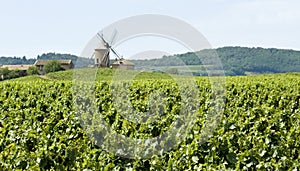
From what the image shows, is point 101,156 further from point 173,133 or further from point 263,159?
point 263,159

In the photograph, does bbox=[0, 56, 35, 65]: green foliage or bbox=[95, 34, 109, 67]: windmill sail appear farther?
bbox=[0, 56, 35, 65]: green foliage

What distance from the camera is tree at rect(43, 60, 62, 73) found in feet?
295

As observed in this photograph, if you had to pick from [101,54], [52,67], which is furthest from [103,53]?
[52,67]

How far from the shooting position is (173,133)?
21.9 feet

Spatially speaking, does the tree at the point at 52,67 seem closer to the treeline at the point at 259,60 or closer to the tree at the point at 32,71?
the tree at the point at 32,71

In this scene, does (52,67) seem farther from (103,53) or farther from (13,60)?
(13,60)

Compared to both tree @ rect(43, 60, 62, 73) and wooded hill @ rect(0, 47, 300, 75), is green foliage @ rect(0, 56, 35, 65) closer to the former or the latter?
wooded hill @ rect(0, 47, 300, 75)

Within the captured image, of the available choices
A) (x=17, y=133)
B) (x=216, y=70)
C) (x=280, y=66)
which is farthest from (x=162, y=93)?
(x=280, y=66)

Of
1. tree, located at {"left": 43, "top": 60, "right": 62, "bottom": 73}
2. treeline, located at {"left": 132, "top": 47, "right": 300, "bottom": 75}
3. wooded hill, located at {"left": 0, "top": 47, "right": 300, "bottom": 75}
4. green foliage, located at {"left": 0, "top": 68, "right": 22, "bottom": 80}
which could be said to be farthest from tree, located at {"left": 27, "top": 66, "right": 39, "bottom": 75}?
treeline, located at {"left": 132, "top": 47, "right": 300, "bottom": 75}

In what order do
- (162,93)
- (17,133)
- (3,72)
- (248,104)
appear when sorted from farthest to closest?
1. (3,72)
2. (162,93)
3. (248,104)
4. (17,133)

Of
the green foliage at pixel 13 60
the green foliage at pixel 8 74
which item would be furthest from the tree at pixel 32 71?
the green foliage at pixel 13 60

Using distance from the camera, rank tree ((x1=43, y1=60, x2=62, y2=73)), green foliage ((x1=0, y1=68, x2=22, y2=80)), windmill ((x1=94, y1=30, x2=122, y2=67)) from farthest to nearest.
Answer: tree ((x1=43, y1=60, x2=62, y2=73)), green foliage ((x1=0, y1=68, x2=22, y2=80)), windmill ((x1=94, y1=30, x2=122, y2=67))

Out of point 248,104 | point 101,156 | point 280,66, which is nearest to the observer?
point 101,156

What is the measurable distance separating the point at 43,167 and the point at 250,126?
3950 millimetres
